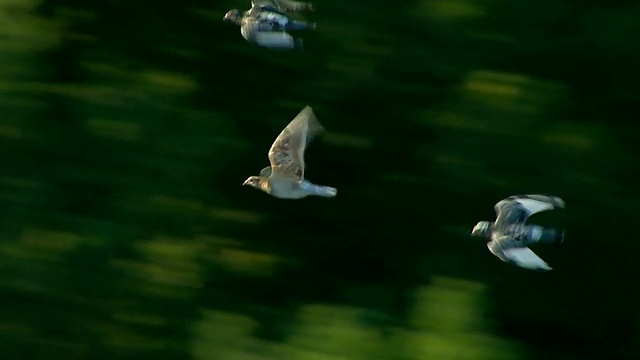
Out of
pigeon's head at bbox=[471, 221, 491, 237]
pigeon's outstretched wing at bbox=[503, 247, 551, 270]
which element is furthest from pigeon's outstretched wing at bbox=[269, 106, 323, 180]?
pigeon's outstretched wing at bbox=[503, 247, 551, 270]

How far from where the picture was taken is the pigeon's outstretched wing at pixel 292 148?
2318 millimetres

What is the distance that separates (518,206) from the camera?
2.17 meters

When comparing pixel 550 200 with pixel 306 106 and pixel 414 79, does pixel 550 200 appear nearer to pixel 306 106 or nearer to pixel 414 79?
pixel 414 79

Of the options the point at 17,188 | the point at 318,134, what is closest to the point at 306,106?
the point at 318,134

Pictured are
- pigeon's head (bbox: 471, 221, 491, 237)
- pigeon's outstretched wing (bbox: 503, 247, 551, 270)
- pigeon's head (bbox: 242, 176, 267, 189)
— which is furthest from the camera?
pigeon's head (bbox: 242, 176, 267, 189)

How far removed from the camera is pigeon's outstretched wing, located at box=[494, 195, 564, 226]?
214 cm

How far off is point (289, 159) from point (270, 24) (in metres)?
0.37

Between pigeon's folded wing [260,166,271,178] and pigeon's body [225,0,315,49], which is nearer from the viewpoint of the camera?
pigeon's body [225,0,315,49]

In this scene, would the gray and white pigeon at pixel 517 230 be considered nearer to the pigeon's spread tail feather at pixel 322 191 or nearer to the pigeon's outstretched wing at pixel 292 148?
the pigeon's spread tail feather at pixel 322 191

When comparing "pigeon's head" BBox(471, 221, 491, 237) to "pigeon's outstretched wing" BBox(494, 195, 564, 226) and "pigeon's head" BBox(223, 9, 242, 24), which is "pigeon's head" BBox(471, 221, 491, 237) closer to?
"pigeon's outstretched wing" BBox(494, 195, 564, 226)

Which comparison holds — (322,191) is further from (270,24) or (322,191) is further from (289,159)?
(270,24)

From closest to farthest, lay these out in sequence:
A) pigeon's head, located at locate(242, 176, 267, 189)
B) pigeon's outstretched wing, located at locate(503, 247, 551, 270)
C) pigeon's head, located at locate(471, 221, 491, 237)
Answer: pigeon's outstretched wing, located at locate(503, 247, 551, 270) < pigeon's head, located at locate(471, 221, 491, 237) < pigeon's head, located at locate(242, 176, 267, 189)

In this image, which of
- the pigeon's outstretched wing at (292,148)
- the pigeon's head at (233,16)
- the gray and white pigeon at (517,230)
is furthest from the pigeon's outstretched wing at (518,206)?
the pigeon's head at (233,16)

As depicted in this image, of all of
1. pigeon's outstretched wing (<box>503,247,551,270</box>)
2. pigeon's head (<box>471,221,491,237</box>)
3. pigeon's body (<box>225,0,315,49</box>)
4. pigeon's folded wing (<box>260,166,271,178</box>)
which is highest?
pigeon's body (<box>225,0,315,49</box>)
